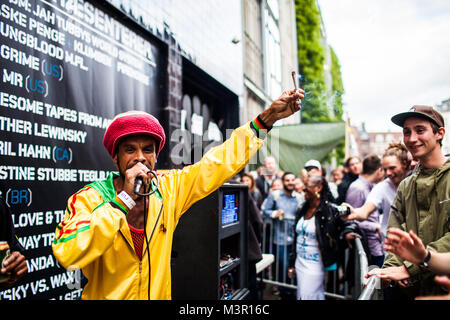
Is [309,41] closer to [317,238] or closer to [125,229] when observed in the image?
[317,238]

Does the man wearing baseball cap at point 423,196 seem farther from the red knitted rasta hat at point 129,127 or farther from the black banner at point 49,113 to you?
the black banner at point 49,113

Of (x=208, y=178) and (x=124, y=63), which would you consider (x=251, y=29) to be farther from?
(x=208, y=178)

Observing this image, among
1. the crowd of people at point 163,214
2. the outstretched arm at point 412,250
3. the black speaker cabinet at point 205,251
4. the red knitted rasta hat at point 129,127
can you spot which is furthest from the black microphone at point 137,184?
the outstretched arm at point 412,250

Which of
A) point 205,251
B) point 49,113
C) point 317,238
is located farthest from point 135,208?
point 317,238

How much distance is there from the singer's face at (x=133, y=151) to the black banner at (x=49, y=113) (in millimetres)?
1310

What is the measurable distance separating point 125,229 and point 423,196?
1.83 metres

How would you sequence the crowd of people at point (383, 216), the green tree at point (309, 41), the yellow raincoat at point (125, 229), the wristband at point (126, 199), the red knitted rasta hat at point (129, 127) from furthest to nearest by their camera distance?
the green tree at point (309, 41) < the crowd of people at point (383, 216) < the red knitted rasta hat at point (129, 127) < the wristband at point (126, 199) < the yellow raincoat at point (125, 229)

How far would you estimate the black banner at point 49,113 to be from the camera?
2.39 meters

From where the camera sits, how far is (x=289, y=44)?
1166 centimetres

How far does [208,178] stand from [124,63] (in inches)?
106

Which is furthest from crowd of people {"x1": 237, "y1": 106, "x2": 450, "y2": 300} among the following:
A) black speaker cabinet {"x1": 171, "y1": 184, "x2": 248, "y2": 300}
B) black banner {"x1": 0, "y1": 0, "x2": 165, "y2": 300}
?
black banner {"x1": 0, "y1": 0, "x2": 165, "y2": 300}

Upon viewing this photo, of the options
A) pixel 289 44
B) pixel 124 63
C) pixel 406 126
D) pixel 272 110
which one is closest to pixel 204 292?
pixel 272 110

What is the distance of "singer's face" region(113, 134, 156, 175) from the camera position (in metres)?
1.64

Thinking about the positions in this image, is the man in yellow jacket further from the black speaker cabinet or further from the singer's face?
the black speaker cabinet
